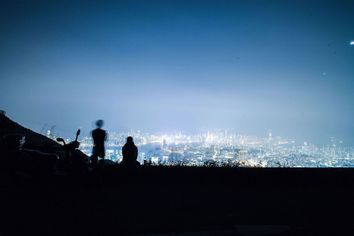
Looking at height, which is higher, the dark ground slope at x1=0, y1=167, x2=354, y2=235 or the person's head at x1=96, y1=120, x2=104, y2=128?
the person's head at x1=96, y1=120, x2=104, y2=128

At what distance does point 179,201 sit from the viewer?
612cm

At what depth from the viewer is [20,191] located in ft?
20.9

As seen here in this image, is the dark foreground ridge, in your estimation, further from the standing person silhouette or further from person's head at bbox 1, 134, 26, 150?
the standing person silhouette

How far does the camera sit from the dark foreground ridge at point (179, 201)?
4.35 meters

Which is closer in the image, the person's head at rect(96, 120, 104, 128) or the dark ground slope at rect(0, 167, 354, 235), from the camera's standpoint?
the dark ground slope at rect(0, 167, 354, 235)

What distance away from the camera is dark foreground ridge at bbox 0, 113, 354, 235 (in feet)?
14.3

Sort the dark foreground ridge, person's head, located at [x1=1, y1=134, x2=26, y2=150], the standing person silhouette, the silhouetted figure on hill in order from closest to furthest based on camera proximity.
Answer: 1. the dark foreground ridge
2. person's head, located at [x1=1, y1=134, x2=26, y2=150]
3. the standing person silhouette
4. the silhouetted figure on hill

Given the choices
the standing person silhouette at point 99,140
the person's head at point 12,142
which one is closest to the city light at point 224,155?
the standing person silhouette at point 99,140

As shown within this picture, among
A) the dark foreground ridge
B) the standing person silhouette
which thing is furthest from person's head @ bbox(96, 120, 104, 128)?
the dark foreground ridge

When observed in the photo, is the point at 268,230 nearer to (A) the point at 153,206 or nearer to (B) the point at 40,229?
(A) the point at 153,206

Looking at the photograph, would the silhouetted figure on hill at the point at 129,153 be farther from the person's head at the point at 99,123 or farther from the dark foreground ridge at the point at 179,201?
the person's head at the point at 99,123

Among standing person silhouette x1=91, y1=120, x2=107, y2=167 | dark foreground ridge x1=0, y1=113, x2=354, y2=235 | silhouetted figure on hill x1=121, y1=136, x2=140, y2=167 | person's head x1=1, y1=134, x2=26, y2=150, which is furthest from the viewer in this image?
silhouetted figure on hill x1=121, y1=136, x2=140, y2=167

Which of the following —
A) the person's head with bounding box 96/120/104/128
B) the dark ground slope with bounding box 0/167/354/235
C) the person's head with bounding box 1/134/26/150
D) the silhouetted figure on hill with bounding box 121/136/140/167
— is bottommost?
the dark ground slope with bounding box 0/167/354/235

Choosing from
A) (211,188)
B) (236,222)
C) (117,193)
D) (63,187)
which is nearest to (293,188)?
(211,188)
